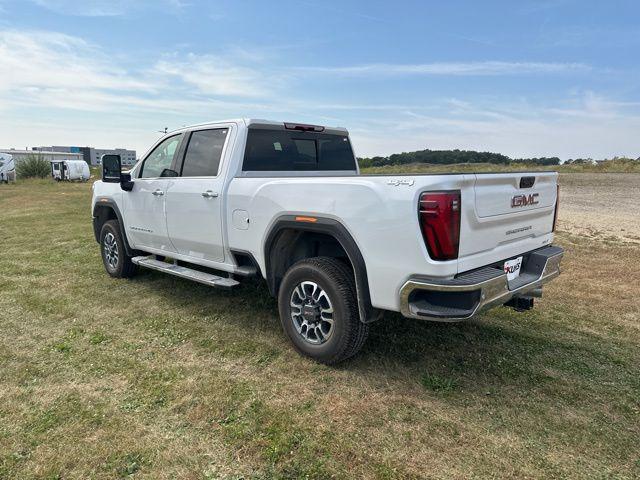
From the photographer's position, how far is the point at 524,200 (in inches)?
140

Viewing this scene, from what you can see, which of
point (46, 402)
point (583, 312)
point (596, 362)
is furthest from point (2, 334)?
point (583, 312)

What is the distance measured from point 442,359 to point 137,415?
2.39 metres

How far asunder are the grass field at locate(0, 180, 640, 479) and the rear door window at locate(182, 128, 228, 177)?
151cm

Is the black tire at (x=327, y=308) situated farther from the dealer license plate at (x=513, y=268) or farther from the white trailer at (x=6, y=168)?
the white trailer at (x=6, y=168)

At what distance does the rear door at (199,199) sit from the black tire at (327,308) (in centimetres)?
102

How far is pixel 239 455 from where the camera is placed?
8.73 feet

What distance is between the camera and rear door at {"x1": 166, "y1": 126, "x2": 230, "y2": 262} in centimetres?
446

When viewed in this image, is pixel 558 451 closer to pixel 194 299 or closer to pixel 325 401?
pixel 325 401

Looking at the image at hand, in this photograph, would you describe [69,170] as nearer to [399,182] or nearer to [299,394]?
[299,394]

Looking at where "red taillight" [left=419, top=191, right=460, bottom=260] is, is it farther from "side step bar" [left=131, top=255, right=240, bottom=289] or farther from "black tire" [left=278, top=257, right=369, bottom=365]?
"side step bar" [left=131, top=255, right=240, bottom=289]

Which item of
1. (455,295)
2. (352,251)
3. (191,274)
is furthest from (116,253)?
(455,295)

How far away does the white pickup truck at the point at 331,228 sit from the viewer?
2996 millimetres

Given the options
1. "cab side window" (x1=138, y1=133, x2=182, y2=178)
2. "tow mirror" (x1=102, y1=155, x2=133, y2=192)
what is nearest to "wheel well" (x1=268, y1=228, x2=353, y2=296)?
"cab side window" (x1=138, y1=133, x2=182, y2=178)

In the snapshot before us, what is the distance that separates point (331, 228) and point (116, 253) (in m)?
4.14
